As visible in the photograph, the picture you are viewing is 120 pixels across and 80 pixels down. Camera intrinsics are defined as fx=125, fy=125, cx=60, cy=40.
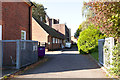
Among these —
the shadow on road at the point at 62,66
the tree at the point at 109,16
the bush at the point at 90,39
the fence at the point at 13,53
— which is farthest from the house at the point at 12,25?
the bush at the point at 90,39

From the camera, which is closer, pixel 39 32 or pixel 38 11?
pixel 39 32

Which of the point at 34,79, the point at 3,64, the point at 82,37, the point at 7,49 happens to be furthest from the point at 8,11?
the point at 82,37

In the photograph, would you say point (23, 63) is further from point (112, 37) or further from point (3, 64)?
point (112, 37)

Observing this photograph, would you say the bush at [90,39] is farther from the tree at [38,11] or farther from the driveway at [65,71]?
the tree at [38,11]

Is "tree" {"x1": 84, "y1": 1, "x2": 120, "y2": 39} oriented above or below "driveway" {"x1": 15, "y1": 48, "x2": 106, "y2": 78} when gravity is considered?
above

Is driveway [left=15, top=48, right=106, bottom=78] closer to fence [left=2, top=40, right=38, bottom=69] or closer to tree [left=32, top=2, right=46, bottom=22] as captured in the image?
fence [left=2, top=40, right=38, bottom=69]

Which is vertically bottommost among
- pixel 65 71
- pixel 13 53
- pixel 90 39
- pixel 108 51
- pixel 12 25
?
pixel 65 71

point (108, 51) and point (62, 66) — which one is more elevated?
point (108, 51)

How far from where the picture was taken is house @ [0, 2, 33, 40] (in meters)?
8.66

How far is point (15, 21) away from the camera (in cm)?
1010

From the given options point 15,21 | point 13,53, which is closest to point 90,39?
point 15,21

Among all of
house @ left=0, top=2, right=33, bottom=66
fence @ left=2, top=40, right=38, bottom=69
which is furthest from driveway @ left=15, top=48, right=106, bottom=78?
house @ left=0, top=2, right=33, bottom=66

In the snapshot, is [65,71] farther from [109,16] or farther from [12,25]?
[12,25]

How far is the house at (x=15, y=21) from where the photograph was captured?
8.66 m
